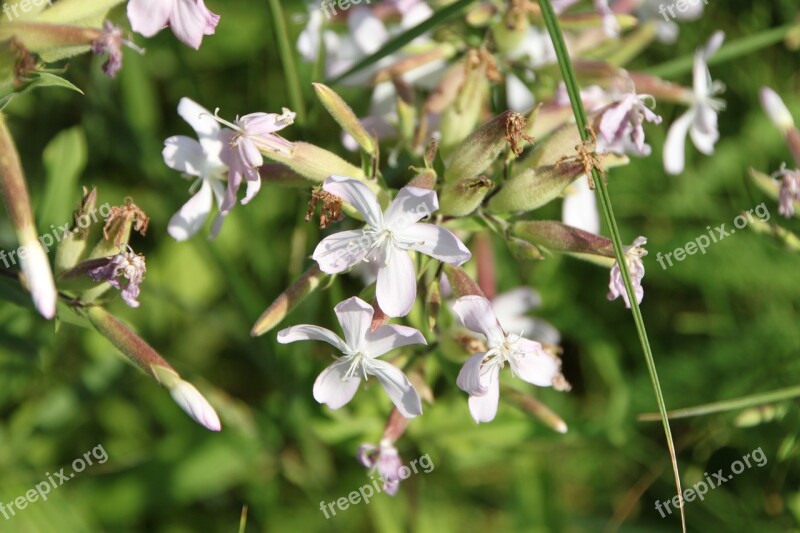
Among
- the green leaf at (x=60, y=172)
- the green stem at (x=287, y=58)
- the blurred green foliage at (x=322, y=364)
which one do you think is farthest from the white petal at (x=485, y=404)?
the green leaf at (x=60, y=172)

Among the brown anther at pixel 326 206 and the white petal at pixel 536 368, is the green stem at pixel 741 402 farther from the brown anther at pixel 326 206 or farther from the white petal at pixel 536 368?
the brown anther at pixel 326 206

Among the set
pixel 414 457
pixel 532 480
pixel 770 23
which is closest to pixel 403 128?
pixel 414 457

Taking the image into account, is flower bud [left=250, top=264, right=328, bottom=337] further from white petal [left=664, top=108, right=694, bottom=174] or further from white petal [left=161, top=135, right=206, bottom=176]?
white petal [left=664, top=108, right=694, bottom=174]

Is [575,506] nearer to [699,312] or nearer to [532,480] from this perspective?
[532,480]

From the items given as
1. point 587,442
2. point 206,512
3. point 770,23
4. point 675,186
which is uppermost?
point 770,23

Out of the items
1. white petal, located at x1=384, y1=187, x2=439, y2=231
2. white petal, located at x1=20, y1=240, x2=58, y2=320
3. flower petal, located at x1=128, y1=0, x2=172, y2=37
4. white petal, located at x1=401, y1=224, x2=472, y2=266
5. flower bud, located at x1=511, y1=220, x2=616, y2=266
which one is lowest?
flower bud, located at x1=511, y1=220, x2=616, y2=266

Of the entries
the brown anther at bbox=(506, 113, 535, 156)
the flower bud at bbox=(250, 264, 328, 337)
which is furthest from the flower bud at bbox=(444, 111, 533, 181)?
the flower bud at bbox=(250, 264, 328, 337)

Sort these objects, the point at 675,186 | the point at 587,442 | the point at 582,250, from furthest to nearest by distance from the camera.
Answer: the point at 675,186
the point at 587,442
the point at 582,250
